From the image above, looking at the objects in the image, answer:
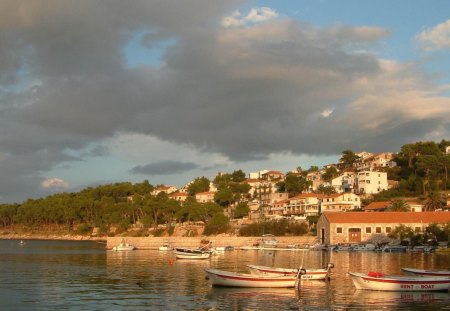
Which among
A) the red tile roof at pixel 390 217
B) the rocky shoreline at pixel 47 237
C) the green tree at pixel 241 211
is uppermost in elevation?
the green tree at pixel 241 211

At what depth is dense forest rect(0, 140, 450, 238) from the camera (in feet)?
416

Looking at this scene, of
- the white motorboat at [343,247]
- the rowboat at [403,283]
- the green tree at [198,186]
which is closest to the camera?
the rowboat at [403,283]

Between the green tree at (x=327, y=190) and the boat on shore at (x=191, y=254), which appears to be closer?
the boat on shore at (x=191, y=254)

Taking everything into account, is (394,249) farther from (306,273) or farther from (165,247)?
(306,273)

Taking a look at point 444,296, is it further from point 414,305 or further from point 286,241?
point 286,241

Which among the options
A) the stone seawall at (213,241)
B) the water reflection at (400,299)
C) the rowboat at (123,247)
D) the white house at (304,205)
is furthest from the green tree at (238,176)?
the water reflection at (400,299)

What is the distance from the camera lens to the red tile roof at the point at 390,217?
92.5 metres

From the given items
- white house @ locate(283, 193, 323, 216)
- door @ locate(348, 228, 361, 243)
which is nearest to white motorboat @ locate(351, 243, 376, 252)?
door @ locate(348, 228, 361, 243)

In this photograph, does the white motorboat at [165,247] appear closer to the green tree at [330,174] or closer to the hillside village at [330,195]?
the hillside village at [330,195]

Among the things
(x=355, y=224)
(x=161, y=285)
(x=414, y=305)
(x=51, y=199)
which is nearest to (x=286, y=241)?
(x=355, y=224)

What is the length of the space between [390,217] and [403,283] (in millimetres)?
60543

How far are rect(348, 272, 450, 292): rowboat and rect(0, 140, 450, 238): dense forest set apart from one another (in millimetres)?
75184

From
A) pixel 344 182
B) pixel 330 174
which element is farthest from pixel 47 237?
pixel 330 174

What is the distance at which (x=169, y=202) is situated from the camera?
134 metres
